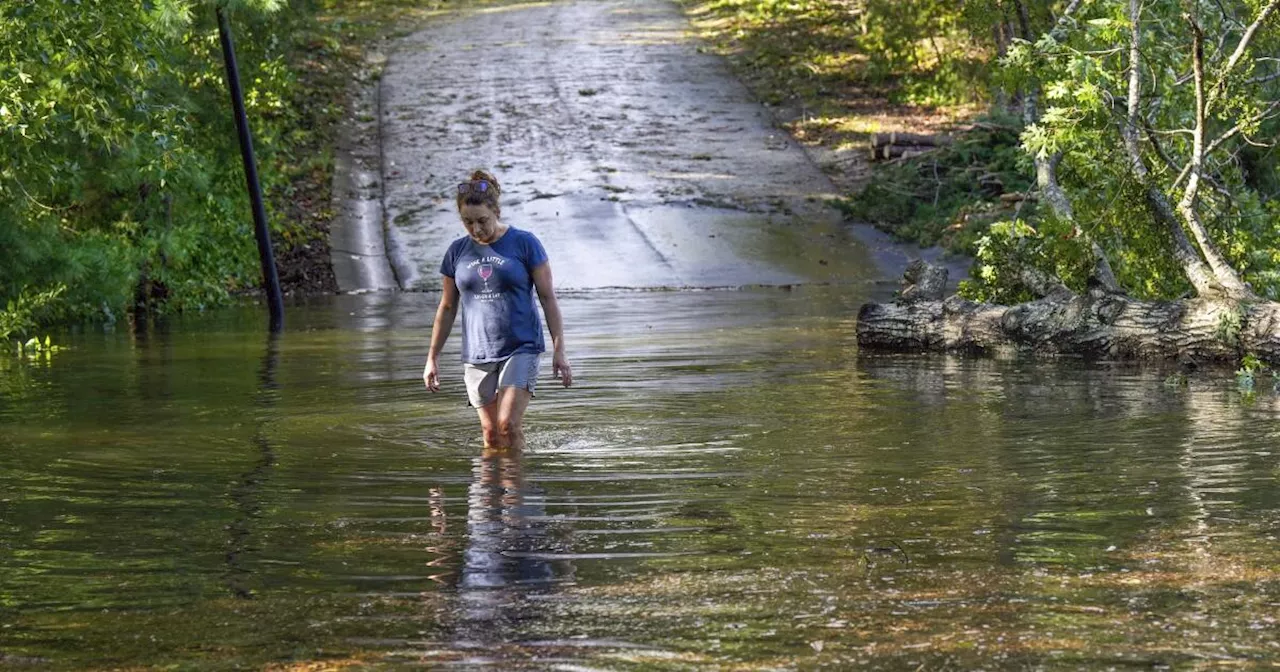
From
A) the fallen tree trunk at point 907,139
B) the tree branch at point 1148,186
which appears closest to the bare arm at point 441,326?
the tree branch at point 1148,186

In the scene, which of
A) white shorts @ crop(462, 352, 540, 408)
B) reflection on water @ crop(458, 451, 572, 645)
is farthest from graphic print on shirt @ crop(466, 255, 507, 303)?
reflection on water @ crop(458, 451, 572, 645)

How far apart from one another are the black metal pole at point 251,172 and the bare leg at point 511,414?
33.2ft

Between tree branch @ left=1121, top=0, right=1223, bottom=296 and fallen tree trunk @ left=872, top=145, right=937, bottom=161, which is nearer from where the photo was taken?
tree branch @ left=1121, top=0, right=1223, bottom=296

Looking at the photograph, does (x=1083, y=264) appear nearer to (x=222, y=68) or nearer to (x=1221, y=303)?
(x=1221, y=303)

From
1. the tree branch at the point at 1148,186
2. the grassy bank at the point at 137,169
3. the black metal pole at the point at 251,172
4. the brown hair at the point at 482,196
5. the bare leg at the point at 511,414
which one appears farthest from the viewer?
the black metal pole at the point at 251,172

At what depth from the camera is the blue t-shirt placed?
9.50 meters

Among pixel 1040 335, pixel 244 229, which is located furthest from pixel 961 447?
pixel 244 229

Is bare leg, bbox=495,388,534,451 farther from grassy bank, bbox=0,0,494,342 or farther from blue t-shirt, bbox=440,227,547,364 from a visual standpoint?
grassy bank, bbox=0,0,494,342

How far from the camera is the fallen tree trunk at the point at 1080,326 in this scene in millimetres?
13500

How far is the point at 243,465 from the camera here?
9.38m

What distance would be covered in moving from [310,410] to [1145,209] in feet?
23.4

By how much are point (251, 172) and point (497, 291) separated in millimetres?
11314

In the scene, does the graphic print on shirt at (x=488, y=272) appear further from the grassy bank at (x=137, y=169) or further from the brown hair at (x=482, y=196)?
the grassy bank at (x=137, y=169)

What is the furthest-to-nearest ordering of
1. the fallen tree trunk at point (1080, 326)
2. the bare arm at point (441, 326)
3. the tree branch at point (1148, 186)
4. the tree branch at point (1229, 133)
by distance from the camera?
the tree branch at point (1148, 186)
the fallen tree trunk at point (1080, 326)
the tree branch at point (1229, 133)
the bare arm at point (441, 326)
